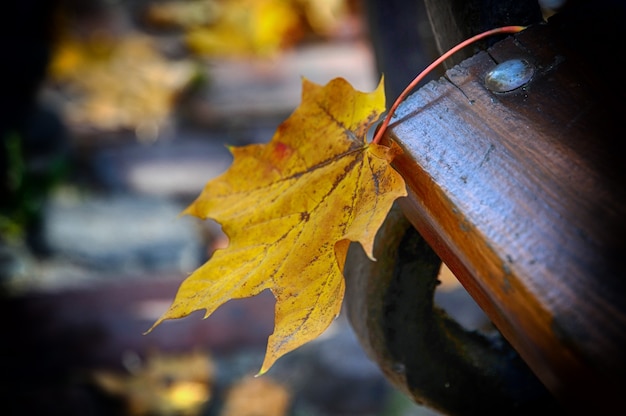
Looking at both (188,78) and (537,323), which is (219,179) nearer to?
(537,323)

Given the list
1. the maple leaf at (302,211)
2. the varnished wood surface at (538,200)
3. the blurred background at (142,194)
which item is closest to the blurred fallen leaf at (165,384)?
the blurred background at (142,194)

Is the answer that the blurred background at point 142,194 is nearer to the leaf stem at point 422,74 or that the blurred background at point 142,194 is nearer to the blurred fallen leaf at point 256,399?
the blurred fallen leaf at point 256,399

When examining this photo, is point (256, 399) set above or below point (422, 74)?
below

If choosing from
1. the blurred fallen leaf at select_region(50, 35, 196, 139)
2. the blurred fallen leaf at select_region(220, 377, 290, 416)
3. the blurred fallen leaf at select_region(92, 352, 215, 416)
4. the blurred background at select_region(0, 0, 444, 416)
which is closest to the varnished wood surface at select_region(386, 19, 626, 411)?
the blurred background at select_region(0, 0, 444, 416)

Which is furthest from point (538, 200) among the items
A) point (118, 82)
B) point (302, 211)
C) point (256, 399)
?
point (118, 82)

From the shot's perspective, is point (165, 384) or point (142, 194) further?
point (142, 194)

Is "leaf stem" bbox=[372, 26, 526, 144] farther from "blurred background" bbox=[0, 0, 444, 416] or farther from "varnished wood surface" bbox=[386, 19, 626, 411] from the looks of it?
"blurred background" bbox=[0, 0, 444, 416]

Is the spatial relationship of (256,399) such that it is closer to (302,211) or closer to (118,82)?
(302,211)
